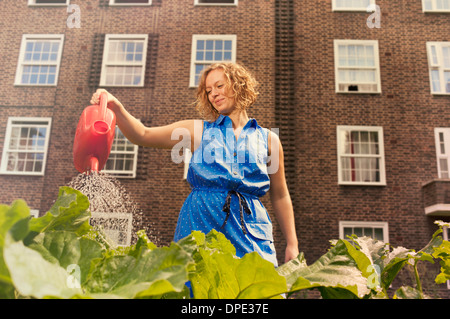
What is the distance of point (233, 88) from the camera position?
121 centimetres

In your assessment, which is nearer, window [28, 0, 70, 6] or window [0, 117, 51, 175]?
window [0, 117, 51, 175]

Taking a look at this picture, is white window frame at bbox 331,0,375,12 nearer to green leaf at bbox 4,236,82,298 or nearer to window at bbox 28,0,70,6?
window at bbox 28,0,70,6

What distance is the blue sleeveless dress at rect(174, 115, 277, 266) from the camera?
1.04m

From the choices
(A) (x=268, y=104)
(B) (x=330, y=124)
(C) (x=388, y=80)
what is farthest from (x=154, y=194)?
(C) (x=388, y=80)

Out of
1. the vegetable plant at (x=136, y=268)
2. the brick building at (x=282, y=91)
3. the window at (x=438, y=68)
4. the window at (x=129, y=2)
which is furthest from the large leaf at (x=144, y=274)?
the window at (x=129, y=2)

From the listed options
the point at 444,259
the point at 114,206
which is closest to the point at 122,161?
the point at 114,206

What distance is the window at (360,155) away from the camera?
25.6 feet

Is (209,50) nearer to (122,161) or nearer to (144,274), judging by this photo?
(122,161)

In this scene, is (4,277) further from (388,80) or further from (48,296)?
(388,80)

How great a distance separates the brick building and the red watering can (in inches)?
237

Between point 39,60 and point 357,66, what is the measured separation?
248 inches

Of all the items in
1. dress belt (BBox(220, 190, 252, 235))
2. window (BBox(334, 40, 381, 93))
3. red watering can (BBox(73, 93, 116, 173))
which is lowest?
dress belt (BBox(220, 190, 252, 235))

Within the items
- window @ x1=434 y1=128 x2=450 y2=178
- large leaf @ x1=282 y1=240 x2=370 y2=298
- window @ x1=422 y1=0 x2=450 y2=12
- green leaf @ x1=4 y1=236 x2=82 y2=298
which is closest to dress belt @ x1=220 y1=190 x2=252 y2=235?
large leaf @ x1=282 y1=240 x2=370 y2=298
